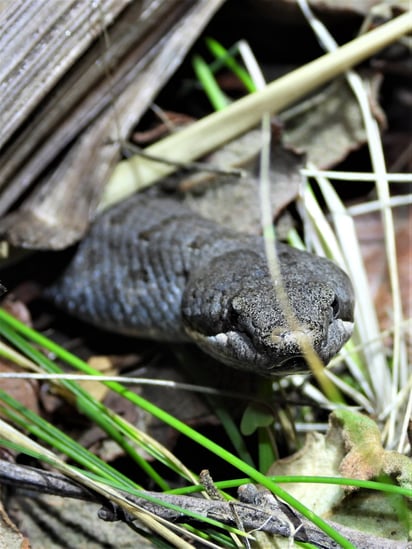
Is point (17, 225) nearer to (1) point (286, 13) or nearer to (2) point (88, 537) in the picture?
(2) point (88, 537)

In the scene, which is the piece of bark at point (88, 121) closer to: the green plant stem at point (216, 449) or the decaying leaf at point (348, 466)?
the green plant stem at point (216, 449)

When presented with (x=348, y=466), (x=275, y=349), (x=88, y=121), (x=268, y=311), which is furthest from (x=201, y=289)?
(x=88, y=121)

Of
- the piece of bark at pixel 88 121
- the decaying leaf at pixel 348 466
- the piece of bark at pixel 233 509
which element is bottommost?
the decaying leaf at pixel 348 466

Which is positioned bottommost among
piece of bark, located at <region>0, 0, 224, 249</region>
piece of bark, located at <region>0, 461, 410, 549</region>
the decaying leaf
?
the decaying leaf

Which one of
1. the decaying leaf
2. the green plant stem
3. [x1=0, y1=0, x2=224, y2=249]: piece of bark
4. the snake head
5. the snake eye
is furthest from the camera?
[x1=0, y1=0, x2=224, y2=249]: piece of bark

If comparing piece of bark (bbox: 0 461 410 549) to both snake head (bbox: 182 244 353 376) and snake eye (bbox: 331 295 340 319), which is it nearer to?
snake head (bbox: 182 244 353 376)

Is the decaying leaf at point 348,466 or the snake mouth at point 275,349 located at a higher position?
the snake mouth at point 275,349

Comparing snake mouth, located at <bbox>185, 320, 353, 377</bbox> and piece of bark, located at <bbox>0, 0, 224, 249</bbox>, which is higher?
piece of bark, located at <bbox>0, 0, 224, 249</bbox>

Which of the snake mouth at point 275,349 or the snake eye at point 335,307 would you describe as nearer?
the snake mouth at point 275,349

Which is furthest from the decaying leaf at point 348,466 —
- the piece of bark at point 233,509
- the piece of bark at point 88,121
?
the piece of bark at point 88,121

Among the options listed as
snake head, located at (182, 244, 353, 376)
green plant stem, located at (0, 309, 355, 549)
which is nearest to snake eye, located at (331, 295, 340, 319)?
snake head, located at (182, 244, 353, 376)
